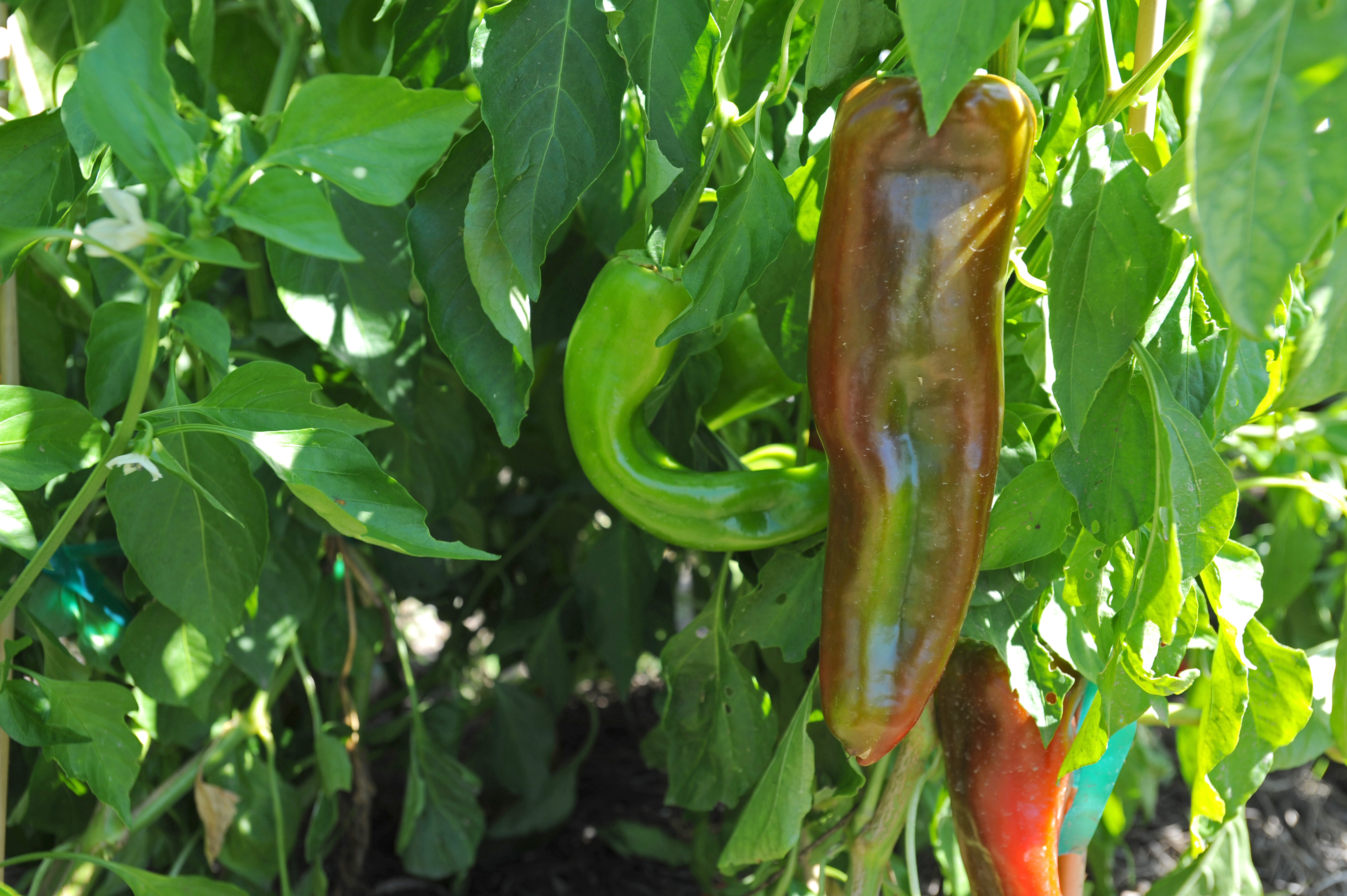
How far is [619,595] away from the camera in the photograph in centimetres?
90

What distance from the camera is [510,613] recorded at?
1089 mm

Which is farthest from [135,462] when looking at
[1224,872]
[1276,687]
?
[1224,872]

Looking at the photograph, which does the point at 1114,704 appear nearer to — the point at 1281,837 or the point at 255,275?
the point at 255,275

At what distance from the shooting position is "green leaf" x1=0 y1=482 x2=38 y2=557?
1.38 ft

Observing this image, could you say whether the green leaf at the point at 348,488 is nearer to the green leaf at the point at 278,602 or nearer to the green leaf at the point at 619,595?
the green leaf at the point at 278,602

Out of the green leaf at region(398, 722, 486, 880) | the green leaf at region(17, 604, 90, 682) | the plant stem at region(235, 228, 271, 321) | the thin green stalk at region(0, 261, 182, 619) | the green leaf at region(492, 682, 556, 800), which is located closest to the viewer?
the thin green stalk at region(0, 261, 182, 619)

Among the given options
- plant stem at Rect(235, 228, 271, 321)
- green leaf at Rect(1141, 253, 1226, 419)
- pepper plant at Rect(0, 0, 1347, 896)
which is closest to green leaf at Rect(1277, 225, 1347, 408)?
pepper plant at Rect(0, 0, 1347, 896)

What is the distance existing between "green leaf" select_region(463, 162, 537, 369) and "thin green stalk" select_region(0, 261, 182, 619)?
0.13 meters

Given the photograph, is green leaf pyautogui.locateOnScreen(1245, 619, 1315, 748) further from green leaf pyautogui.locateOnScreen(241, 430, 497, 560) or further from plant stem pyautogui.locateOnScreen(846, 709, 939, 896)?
green leaf pyautogui.locateOnScreen(241, 430, 497, 560)

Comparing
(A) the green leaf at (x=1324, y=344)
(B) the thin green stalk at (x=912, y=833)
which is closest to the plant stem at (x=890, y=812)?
(B) the thin green stalk at (x=912, y=833)

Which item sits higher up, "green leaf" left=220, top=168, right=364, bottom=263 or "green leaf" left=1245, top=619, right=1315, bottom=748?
"green leaf" left=220, top=168, right=364, bottom=263

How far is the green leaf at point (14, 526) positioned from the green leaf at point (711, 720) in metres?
0.40

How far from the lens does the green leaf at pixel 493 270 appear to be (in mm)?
466

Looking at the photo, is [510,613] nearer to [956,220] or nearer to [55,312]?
[55,312]
